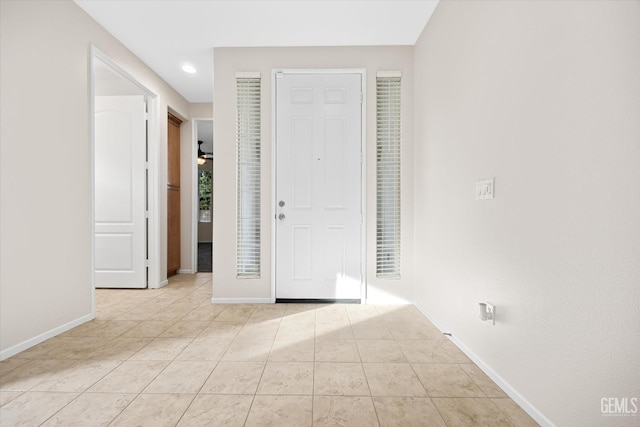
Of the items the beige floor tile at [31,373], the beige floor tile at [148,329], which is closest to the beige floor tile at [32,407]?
the beige floor tile at [31,373]

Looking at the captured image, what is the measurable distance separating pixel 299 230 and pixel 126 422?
2.10 m

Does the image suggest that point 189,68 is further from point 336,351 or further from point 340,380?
point 340,380

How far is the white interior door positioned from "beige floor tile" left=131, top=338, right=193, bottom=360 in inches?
73.2

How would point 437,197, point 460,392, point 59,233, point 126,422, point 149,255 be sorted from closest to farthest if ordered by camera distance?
point 126,422 → point 460,392 → point 59,233 → point 437,197 → point 149,255

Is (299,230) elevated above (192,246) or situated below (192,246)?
above

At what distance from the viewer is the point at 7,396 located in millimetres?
1598

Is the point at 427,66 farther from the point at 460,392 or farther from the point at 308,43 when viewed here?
the point at 460,392

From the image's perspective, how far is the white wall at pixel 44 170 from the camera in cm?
205

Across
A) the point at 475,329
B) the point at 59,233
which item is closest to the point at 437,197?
the point at 475,329

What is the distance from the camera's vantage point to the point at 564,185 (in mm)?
1266

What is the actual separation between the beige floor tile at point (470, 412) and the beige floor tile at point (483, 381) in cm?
9

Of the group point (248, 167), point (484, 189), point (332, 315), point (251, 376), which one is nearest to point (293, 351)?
point (251, 376)

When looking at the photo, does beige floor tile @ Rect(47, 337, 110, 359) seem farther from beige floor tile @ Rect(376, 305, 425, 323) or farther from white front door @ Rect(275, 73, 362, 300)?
beige floor tile @ Rect(376, 305, 425, 323)

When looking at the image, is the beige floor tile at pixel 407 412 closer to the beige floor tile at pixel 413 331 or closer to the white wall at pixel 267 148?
the beige floor tile at pixel 413 331
